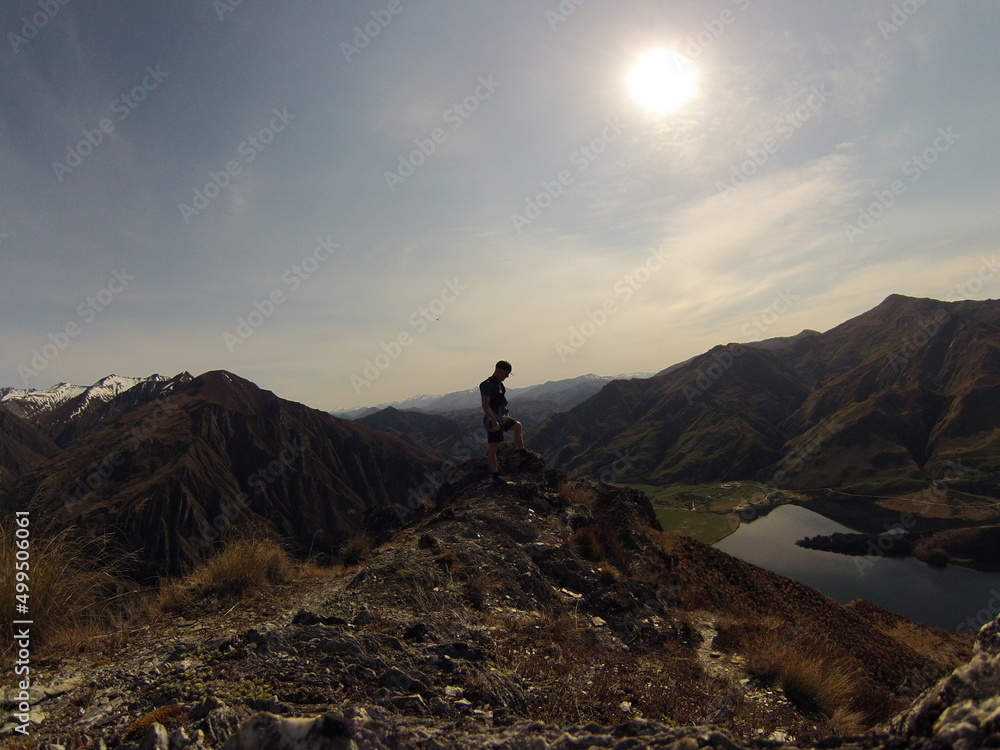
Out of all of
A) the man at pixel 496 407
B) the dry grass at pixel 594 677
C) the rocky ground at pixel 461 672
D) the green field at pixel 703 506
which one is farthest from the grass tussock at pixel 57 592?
the green field at pixel 703 506

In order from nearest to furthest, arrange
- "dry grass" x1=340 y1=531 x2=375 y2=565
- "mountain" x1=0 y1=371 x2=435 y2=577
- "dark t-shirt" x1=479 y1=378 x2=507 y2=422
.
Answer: "dry grass" x1=340 y1=531 x2=375 y2=565, "dark t-shirt" x1=479 y1=378 x2=507 y2=422, "mountain" x1=0 y1=371 x2=435 y2=577

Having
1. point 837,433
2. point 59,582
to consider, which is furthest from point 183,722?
point 837,433

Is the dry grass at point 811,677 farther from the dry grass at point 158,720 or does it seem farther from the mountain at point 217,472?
the mountain at point 217,472

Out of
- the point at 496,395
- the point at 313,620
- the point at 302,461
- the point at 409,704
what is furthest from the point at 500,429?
the point at 302,461

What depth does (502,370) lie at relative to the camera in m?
12.6

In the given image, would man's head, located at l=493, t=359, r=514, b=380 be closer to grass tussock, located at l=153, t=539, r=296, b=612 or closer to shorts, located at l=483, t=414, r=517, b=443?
shorts, located at l=483, t=414, r=517, b=443

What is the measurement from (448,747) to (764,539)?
13017cm

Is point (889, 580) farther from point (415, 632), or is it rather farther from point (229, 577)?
point (229, 577)

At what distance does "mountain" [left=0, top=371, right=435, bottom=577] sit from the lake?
2991 inches

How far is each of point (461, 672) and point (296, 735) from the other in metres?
2.45

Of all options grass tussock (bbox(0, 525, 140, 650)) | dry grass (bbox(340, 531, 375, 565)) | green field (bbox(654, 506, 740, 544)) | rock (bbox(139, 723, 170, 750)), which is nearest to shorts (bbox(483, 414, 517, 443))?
dry grass (bbox(340, 531, 375, 565))

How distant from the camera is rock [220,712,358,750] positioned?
2.95 metres

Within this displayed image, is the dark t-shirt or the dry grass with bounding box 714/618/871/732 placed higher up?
the dark t-shirt

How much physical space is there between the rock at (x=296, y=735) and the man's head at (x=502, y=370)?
9753mm
